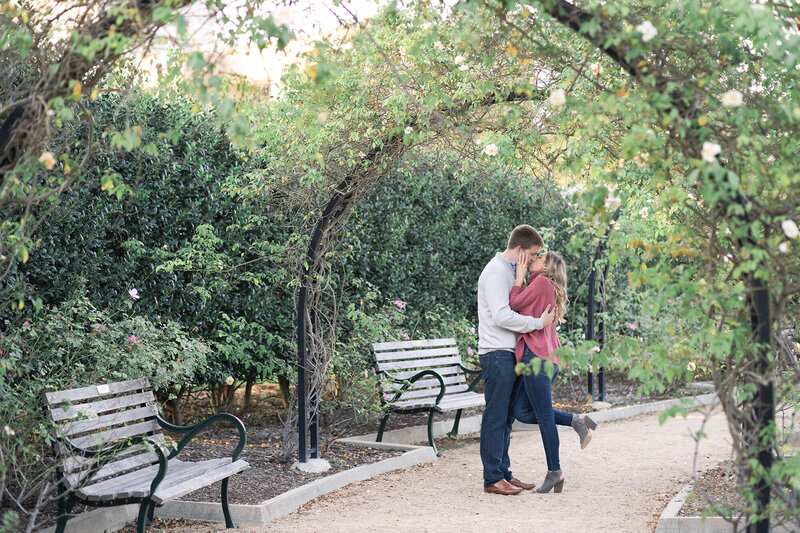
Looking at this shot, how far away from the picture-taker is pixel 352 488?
605cm

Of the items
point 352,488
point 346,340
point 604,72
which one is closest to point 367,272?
point 346,340

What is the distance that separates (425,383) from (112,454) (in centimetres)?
411

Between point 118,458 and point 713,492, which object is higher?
point 118,458

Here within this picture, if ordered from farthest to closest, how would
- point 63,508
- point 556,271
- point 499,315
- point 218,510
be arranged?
1. point 556,271
2. point 499,315
3. point 218,510
4. point 63,508

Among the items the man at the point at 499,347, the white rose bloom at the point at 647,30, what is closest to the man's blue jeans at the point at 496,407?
the man at the point at 499,347

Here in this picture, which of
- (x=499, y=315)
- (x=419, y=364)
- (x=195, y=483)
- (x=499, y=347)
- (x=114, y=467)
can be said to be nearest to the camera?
(x=195, y=483)

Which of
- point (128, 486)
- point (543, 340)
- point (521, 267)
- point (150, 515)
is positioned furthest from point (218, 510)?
point (521, 267)

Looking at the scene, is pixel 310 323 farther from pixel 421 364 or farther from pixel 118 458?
pixel 118 458

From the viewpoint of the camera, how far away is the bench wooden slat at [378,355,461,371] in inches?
297

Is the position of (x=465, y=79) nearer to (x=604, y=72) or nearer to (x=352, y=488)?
(x=604, y=72)

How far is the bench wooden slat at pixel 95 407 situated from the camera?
14.3 feet

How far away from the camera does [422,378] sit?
798 cm

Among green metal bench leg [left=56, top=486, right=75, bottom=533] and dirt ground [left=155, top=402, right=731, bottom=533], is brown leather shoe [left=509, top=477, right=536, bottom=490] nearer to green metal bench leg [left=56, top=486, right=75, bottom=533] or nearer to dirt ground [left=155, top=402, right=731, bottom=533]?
dirt ground [left=155, top=402, right=731, bottom=533]

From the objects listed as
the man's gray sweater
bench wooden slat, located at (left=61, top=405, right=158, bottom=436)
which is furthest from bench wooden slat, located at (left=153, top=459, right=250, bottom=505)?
the man's gray sweater
